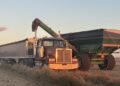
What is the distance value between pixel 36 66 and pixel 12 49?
11846 millimetres

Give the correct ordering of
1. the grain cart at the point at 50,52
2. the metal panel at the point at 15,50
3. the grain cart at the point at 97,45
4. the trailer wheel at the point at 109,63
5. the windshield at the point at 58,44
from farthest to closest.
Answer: the metal panel at the point at 15,50 < the trailer wheel at the point at 109,63 < the grain cart at the point at 97,45 < the windshield at the point at 58,44 < the grain cart at the point at 50,52

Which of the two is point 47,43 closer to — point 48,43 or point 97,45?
point 48,43

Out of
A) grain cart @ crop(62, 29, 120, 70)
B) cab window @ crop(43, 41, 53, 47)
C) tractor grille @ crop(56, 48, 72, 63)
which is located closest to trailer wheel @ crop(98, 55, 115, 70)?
grain cart @ crop(62, 29, 120, 70)

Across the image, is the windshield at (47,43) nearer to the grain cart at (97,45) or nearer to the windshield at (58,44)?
the windshield at (58,44)

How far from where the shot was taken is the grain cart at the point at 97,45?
1062 inches

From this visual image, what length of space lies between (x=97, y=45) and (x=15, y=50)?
1115 cm

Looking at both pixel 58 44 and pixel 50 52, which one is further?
pixel 58 44

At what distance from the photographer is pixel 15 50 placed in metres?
36.1

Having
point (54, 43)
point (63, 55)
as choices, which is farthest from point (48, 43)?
point (63, 55)

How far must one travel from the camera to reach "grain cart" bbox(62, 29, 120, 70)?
26984mm

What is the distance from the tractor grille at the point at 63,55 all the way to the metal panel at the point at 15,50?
20.3 ft

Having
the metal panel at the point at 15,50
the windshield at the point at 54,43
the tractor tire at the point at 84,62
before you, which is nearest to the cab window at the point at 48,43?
the windshield at the point at 54,43

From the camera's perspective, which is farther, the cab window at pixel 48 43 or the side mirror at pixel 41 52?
the cab window at pixel 48 43

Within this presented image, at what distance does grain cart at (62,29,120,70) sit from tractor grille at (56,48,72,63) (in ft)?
6.02
